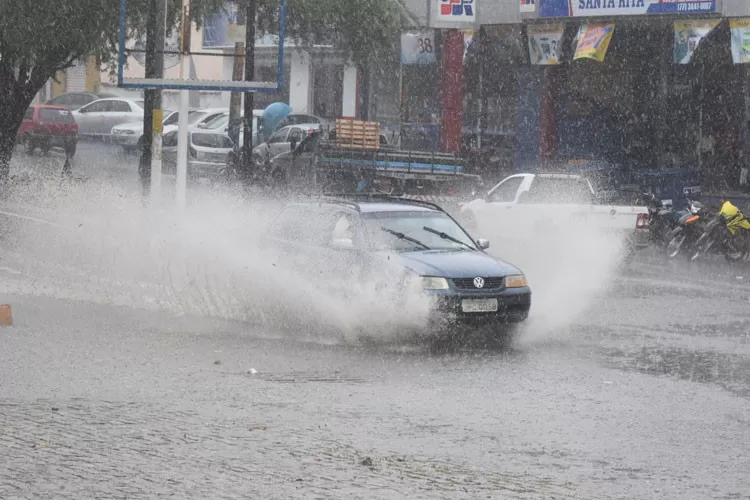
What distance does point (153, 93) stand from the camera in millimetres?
22234

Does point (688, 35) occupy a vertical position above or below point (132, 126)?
above

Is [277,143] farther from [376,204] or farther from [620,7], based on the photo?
[376,204]

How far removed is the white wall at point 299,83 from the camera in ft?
154

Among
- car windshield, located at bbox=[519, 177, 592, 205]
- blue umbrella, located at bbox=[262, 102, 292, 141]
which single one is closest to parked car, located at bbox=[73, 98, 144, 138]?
blue umbrella, located at bbox=[262, 102, 292, 141]

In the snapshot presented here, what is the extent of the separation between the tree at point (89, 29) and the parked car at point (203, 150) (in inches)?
144

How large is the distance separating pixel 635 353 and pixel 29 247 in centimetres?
1230

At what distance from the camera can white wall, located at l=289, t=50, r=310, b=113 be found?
4706cm

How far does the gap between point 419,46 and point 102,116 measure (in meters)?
10.9

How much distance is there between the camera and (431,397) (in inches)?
392

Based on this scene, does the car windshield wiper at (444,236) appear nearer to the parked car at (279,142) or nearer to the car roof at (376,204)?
the car roof at (376,204)

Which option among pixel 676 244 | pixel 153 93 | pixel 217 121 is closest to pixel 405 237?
pixel 153 93

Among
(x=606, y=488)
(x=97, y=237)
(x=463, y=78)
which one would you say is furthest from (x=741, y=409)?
(x=463, y=78)

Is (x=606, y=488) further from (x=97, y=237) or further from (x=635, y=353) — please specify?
(x=97, y=237)

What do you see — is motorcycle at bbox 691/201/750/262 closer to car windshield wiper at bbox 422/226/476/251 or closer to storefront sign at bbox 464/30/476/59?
car windshield wiper at bbox 422/226/476/251
